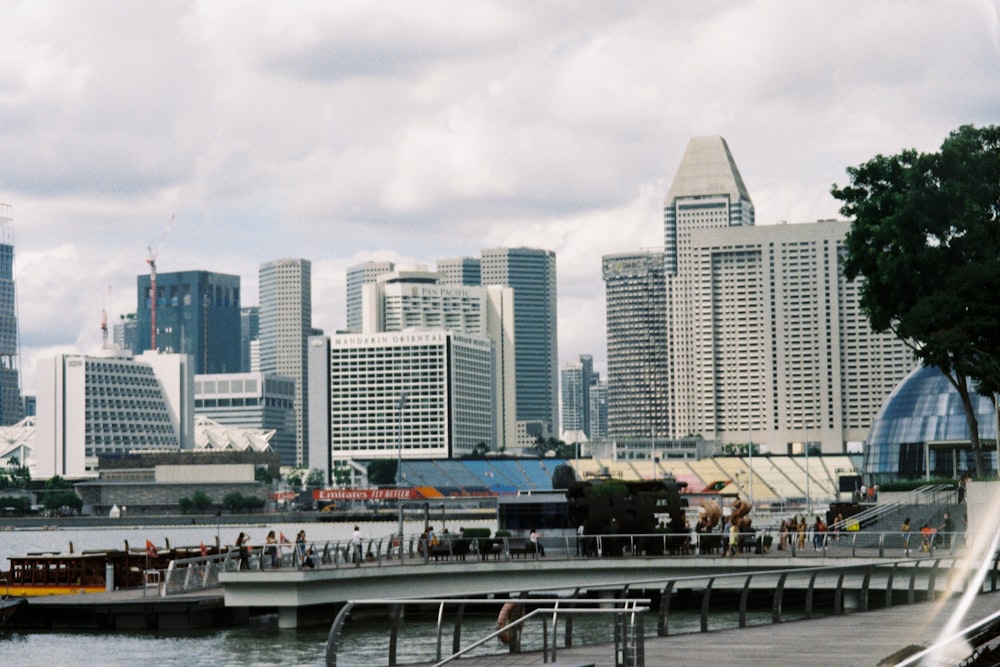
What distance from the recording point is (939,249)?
6694cm

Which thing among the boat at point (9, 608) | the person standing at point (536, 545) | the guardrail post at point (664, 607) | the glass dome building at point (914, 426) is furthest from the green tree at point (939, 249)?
the glass dome building at point (914, 426)

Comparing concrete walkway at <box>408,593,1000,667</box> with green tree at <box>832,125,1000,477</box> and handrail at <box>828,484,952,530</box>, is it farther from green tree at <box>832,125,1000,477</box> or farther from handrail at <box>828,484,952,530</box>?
handrail at <box>828,484,952,530</box>

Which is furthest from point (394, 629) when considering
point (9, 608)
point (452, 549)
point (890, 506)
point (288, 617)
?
point (890, 506)

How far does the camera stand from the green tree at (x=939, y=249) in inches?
2489

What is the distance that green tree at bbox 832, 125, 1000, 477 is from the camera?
63.2 metres

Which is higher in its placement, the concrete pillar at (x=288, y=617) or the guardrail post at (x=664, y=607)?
the guardrail post at (x=664, y=607)

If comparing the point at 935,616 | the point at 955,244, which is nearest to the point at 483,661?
the point at 935,616

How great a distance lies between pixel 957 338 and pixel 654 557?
15.2m

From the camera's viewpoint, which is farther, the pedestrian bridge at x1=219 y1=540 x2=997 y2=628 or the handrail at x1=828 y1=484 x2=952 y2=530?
the handrail at x1=828 y1=484 x2=952 y2=530

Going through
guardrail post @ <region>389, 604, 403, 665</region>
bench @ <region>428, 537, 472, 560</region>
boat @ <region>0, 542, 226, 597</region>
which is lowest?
boat @ <region>0, 542, 226, 597</region>

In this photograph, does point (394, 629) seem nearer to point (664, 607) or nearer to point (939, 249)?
point (664, 607)

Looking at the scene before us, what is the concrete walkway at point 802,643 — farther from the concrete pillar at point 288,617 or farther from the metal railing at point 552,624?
the concrete pillar at point 288,617

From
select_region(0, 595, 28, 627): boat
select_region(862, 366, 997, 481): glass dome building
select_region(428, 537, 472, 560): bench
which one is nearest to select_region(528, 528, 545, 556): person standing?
select_region(428, 537, 472, 560): bench

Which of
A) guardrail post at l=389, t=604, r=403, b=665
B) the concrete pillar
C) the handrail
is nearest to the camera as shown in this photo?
guardrail post at l=389, t=604, r=403, b=665
